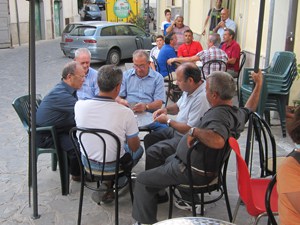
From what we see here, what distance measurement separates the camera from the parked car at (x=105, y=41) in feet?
39.6

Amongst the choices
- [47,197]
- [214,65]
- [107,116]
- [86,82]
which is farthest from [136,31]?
[107,116]

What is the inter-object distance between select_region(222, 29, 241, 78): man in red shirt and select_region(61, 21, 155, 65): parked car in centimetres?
563

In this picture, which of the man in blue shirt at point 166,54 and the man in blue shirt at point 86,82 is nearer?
the man in blue shirt at point 86,82

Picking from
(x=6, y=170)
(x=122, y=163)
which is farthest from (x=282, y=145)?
(x=6, y=170)

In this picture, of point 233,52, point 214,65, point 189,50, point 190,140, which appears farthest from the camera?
point 189,50

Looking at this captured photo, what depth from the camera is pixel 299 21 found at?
5.89 meters

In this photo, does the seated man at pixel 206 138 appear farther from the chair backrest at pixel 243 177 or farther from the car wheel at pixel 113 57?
the car wheel at pixel 113 57

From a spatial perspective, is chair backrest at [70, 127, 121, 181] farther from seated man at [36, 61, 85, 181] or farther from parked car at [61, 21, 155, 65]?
parked car at [61, 21, 155, 65]

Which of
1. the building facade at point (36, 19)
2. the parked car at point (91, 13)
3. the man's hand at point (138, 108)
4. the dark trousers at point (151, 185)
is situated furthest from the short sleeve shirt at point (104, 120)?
the parked car at point (91, 13)

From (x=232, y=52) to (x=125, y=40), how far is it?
6438 mm

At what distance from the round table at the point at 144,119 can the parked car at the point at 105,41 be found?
8463 mm

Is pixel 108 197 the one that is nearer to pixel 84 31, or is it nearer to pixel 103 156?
pixel 103 156

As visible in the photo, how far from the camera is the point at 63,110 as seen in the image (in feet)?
11.9

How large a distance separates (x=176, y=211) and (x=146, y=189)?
0.65m
